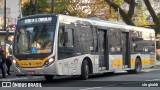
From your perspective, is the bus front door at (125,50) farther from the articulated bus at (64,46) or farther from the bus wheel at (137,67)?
the bus wheel at (137,67)

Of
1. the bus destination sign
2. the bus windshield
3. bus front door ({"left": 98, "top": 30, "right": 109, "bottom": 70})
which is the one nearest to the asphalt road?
the bus windshield

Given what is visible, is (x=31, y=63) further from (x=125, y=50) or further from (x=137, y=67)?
(x=137, y=67)

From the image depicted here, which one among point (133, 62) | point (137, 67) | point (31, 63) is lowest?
point (137, 67)

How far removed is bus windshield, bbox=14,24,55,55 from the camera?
61.8ft

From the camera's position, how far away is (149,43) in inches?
1182

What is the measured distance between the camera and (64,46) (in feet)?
63.6

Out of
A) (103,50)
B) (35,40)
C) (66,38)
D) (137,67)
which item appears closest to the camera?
(35,40)

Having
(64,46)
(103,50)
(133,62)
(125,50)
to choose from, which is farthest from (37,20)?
(133,62)

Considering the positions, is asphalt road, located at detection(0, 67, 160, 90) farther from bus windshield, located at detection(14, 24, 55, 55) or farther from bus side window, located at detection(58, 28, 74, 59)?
bus windshield, located at detection(14, 24, 55, 55)

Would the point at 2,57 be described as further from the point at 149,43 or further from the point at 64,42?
the point at 149,43

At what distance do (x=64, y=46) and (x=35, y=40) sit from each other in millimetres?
1340

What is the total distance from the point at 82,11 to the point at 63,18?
38.1 metres

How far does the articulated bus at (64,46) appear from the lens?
18750mm

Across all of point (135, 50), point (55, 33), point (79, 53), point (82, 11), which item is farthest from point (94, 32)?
point (82, 11)
